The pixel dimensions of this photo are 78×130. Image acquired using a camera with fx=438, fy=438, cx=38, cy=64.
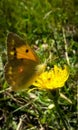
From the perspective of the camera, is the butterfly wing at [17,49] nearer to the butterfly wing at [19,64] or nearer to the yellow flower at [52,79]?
the butterfly wing at [19,64]

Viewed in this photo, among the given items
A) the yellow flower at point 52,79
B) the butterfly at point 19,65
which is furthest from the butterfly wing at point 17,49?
the yellow flower at point 52,79

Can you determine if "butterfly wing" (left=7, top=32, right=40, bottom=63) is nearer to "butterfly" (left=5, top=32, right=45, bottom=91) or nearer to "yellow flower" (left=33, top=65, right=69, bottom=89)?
"butterfly" (left=5, top=32, right=45, bottom=91)

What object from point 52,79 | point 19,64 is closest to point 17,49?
point 19,64

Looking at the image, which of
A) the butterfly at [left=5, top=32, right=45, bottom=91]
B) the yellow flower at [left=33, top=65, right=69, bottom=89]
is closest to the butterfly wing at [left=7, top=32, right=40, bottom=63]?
the butterfly at [left=5, top=32, right=45, bottom=91]

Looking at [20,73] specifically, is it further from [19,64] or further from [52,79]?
[52,79]

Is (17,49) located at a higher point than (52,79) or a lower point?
higher

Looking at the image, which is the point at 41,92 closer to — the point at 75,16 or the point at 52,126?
the point at 52,126

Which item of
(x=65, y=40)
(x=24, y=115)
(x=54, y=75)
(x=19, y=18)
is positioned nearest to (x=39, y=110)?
(x=24, y=115)
